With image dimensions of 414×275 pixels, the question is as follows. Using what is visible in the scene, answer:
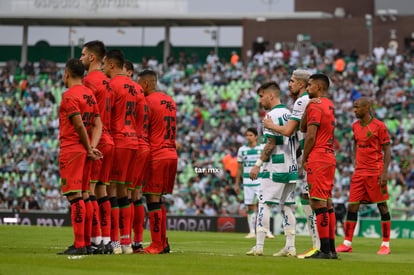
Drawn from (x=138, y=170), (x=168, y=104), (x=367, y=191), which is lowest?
(x=367, y=191)

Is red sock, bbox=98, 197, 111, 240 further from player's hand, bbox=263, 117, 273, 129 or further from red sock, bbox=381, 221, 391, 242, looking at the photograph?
red sock, bbox=381, 221, 391, 242

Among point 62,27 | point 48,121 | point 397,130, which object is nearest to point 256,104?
point 397,130

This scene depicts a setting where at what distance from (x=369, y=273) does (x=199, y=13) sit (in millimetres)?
41262

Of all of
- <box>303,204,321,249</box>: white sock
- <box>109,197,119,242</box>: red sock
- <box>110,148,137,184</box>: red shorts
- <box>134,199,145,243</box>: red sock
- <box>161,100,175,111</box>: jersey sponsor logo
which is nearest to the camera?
<box>109,197,119,242</box>: red sock

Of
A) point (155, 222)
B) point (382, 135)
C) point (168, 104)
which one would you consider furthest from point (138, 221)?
point (382, 135)

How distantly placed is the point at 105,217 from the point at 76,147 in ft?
4.44

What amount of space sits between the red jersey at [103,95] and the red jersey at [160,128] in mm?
900

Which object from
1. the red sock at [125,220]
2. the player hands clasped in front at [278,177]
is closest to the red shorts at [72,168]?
the red sock at [125,220]

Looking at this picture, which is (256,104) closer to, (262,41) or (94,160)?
(262,41)

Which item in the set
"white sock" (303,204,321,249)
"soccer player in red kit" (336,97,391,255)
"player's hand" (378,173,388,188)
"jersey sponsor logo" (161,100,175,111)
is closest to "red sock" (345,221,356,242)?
"soccer player in red kit" (336,97,391,255)

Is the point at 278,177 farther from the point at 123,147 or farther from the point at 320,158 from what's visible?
the point at 123,147

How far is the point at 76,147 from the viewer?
11.2 m

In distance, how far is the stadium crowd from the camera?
32281 mm

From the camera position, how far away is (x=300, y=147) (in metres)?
13.6
